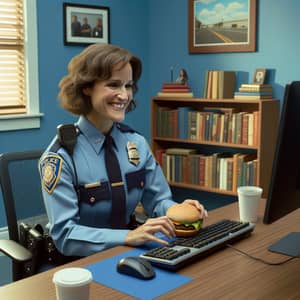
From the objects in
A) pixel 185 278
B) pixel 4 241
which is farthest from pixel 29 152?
pixel 185 278

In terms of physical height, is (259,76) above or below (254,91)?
above

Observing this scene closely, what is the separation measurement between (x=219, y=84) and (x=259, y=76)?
0.30 metres

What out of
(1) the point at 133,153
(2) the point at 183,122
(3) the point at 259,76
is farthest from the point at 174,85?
(1) the point at 133,153

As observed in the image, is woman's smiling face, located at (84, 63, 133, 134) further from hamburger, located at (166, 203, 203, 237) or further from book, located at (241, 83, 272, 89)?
book, located at (241, 83, 272, 89)

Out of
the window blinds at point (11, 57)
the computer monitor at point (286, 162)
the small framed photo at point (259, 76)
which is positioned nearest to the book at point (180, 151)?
the small framed photo at point (259, 76)

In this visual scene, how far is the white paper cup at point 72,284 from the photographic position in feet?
3.38

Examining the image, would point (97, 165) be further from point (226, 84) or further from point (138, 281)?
point (226, 84)

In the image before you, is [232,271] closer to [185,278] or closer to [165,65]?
[185,278]

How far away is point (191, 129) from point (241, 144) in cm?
47

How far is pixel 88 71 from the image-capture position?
1915 millimetres

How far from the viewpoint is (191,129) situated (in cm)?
413

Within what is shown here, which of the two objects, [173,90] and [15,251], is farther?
[173,90]

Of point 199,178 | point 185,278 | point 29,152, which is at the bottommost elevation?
point 199,178

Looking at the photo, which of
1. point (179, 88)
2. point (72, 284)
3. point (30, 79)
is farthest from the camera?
point (179, 88)
